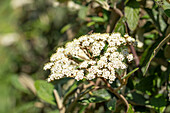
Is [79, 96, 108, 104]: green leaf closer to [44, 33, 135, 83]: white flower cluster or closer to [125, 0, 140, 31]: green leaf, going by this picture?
[44, 33, 135, 83]: white flower cluster

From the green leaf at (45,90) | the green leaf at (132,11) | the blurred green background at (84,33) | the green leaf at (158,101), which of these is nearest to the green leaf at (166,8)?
the blurred green background at (84,33)

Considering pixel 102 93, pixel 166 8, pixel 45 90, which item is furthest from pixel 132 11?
pixel 45 90

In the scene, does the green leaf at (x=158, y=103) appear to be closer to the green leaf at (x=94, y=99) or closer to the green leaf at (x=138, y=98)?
the green leaf at (x=138, y=98)

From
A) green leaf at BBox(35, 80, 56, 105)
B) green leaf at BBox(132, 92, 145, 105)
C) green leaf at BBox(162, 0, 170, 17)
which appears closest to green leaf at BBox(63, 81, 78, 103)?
green leaf at BBox(35, 80, 56, 105)

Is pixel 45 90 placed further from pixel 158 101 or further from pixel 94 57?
pixel 158 101

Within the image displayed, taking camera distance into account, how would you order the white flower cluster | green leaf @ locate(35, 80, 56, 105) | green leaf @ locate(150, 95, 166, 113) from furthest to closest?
green leaf @ locate(35, 80, 56, 105) → green leaf @ locate(150, 95, 166, 113) → the white flower cluster

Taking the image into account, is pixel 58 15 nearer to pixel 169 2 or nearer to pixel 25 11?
pixel 25 11

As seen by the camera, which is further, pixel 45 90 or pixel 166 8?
pixel 45 90
